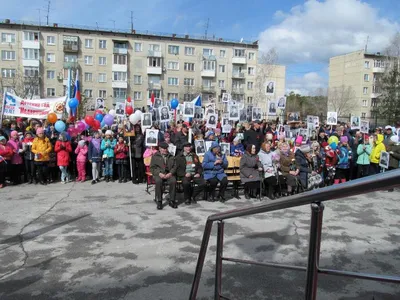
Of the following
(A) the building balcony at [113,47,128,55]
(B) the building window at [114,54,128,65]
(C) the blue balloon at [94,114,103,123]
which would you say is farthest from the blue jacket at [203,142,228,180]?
(B) the building window at [114,54,128,65]

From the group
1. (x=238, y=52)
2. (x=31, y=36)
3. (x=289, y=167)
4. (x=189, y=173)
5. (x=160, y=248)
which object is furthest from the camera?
(x=238, y=52)

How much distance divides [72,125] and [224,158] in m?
5.92

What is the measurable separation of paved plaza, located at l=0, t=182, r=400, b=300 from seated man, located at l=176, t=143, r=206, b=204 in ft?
1.38

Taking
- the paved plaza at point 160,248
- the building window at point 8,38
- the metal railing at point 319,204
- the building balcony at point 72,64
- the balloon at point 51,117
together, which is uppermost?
the building window at point 8,38

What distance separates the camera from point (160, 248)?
553 cm

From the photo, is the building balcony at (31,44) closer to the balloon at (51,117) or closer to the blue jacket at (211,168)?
the balloon at (51,117)

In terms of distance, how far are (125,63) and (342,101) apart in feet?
126

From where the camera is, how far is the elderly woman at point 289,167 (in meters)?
9.56

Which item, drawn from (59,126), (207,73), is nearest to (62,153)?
(59,126)

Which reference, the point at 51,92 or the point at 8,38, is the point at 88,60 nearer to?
the point at 51,92

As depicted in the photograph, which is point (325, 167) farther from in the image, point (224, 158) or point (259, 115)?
point (259, 115)

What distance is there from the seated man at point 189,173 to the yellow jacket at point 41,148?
14.4 feet

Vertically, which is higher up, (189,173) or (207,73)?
(207,73)

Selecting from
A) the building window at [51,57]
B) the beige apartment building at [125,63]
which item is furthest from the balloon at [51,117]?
the building window at [51,57]
